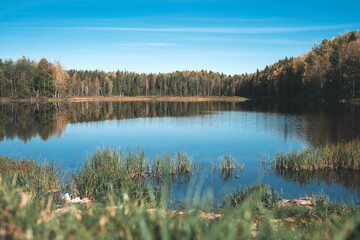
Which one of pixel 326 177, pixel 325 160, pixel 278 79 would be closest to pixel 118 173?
pixel 326 177

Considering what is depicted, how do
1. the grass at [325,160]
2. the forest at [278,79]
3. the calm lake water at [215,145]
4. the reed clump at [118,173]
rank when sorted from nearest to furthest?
the reed clump at [118,173] → the calm lake water at [215,145] → the grass at [325,160] → the forest at [278,79]

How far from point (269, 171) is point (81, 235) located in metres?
13.2

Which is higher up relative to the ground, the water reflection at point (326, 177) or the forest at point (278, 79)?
the forest at point (278, 79)

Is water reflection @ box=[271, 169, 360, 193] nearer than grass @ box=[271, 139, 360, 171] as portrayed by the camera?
Yes

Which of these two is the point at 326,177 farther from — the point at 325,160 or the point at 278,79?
the point at 278,79

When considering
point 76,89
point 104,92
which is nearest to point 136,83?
point 104,92

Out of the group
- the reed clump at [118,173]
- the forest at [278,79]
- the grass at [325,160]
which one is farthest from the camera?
the forest at [278,79]

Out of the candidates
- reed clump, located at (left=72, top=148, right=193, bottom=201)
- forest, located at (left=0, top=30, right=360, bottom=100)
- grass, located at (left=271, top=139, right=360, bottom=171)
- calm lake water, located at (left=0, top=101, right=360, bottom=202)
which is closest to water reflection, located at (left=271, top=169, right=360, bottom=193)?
calm lake water, located at (left=0, top=101, right=360, bottom=202)

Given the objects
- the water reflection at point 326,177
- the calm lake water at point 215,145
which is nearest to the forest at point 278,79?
the calm lake water at point 215,145

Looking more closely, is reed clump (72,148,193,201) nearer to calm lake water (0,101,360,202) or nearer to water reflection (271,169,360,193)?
calm lake water (0,101,360,202)

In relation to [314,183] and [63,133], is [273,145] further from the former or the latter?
[63,133]

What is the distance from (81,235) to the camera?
174 cm

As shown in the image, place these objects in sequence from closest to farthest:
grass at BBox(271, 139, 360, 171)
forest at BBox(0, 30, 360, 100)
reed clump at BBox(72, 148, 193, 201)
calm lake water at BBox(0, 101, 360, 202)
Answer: reed clump at BBox(72, 148, 193, 201)
calm lake water at BBox(0, 101, 360, 202)
grass at BBox(271, 139, 360, 171)
forest at BBox(0, 30, 360, 100)

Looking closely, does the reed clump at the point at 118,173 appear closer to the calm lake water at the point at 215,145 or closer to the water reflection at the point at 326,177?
the calm lake water at the point at 215,145
